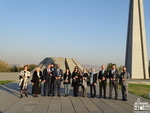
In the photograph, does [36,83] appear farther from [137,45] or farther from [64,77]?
[137,45]

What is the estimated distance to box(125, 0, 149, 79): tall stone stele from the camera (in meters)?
29.1

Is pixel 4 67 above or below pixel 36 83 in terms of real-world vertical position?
above

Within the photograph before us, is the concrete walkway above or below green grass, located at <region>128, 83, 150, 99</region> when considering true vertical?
above

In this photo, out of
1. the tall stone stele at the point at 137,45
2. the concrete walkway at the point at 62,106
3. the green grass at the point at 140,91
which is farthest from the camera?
the tall stone stele at the point at 137,45

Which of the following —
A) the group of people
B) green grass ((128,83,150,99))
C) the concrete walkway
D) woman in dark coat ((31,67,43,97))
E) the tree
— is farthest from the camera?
the tree

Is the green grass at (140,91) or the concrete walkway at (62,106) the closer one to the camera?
the concrete walkway at (62,106)

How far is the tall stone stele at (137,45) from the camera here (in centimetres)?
2914

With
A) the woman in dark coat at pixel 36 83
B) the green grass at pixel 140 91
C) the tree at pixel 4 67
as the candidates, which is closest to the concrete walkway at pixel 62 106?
the woman in dark coat at pixel 36 83

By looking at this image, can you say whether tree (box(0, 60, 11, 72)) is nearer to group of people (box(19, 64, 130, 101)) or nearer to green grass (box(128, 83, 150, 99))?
green grass (box(128, 83, 150, 99))

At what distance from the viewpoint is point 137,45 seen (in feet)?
96.3

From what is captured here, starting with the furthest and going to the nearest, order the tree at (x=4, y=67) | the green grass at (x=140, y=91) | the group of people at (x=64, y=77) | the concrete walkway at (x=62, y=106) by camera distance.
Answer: the tree at (x=4, y=67) → the green grass at (x=140, y=91) → the group of people at (x=64, y=77) → the concrete walkway at (x=62, y=106)

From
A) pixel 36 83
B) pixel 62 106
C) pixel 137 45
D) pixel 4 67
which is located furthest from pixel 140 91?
pixel 4 67

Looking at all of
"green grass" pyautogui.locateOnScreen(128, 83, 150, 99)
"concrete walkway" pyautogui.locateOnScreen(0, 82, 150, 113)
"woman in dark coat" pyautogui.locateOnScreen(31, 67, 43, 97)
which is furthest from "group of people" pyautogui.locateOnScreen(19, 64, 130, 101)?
"green grass" pyautogui.locateOnScreen(128, 83, 150, 99)

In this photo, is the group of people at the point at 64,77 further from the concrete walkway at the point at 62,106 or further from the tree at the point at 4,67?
the tree at the point at 4,67
